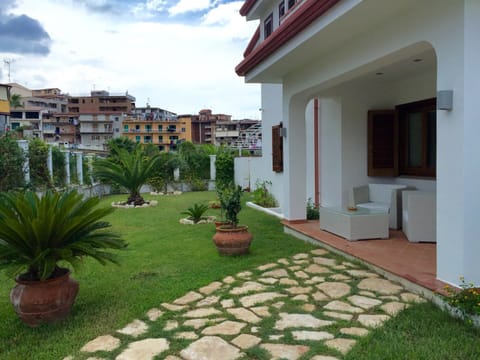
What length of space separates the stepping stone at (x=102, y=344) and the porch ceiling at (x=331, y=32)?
4.08 m

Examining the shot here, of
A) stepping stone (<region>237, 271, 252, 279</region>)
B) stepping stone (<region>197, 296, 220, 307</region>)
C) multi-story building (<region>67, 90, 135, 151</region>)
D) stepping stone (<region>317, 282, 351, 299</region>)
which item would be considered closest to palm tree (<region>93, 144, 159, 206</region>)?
stepping stone (<region>237, 271, 252, 279</region>)

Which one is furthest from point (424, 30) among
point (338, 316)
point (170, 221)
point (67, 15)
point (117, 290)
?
point (67, 15)

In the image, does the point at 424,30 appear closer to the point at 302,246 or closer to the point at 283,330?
the point at 283,330

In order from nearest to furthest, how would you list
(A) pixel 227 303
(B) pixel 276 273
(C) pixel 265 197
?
(A) pixel 227 303, (B) pixel 276 273, (C) pixel 265 197

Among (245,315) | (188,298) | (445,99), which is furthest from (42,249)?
(445,99)

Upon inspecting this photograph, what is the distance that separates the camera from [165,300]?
446 cm

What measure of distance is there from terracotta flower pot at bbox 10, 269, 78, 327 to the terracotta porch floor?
12.4 feet

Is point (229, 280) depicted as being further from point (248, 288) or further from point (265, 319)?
point (265, 319)

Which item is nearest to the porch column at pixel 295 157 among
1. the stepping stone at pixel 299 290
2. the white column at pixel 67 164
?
the stepping stone at pixel 299 290

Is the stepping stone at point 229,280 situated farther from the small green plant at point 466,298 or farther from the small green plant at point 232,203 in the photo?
the small green plant at point 466,298

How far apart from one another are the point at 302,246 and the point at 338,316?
2969mm

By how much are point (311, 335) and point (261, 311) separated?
0.73 m

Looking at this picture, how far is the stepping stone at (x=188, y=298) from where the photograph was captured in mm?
4398

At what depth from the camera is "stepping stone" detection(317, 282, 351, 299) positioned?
446cm
